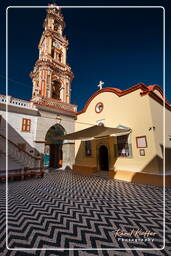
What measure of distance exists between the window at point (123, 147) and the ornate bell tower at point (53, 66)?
12.4 metres

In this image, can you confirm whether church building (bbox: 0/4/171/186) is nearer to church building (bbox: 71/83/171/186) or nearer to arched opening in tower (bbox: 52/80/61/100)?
church building (bbox: 71/83/171/186)

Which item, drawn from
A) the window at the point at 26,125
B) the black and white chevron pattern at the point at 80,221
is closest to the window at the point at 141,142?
the black and white chevron pattern at the point at 80,221

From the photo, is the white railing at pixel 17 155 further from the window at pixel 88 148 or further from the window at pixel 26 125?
the window at pixel 88 148

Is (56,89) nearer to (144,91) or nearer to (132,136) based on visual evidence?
(144,91)

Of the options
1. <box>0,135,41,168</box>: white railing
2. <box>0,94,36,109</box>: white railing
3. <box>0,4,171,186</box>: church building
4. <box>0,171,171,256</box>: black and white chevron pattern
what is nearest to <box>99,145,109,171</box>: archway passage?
<box>0,4,171,186</box>: church building

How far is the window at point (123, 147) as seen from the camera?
303 inches

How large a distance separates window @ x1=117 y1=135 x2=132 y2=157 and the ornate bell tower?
40.6 feet

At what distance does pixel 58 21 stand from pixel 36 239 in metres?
30.1

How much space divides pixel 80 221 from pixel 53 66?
19.2m

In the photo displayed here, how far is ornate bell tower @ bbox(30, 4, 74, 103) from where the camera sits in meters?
17.0

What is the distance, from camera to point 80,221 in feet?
10.1

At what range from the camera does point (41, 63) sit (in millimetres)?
16969

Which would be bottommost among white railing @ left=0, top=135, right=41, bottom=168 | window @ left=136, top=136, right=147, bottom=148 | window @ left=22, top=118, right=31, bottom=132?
white railing @ left=0, top=135, right=41, bottom=168

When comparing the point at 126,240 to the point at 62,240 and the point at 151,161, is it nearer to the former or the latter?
the point at 62,240
